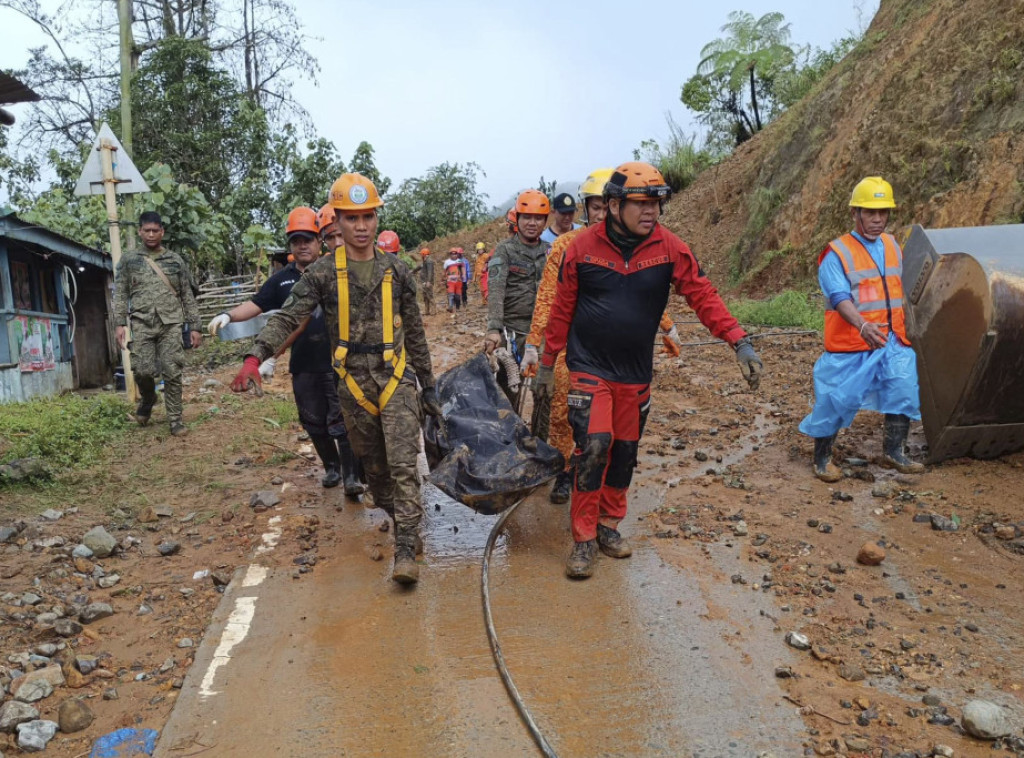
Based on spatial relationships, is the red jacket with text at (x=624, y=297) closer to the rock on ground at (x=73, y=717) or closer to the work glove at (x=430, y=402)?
the work glove at (x=430, y=402)

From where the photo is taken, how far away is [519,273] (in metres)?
6.18

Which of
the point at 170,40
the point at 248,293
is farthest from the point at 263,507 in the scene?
the point at 170,40

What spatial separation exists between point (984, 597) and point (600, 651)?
1.92 meters

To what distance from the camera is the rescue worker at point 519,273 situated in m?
6.03

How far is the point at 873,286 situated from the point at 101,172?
7935 mm

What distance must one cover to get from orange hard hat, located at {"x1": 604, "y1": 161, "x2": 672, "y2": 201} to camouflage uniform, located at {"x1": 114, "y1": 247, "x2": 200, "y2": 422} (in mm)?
5338

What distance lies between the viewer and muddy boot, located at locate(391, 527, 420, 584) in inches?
166

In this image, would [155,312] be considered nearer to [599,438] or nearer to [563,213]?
[563,213]

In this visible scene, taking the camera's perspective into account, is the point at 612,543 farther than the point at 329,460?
No

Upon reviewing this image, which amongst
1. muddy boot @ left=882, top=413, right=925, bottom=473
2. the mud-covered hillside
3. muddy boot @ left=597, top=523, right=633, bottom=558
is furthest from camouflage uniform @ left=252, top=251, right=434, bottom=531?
the mud-covered hillside

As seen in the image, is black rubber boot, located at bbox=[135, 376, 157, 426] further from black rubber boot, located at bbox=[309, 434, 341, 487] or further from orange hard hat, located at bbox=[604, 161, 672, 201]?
orange hard hat, located at bbox=[604, 161, 672, 201]

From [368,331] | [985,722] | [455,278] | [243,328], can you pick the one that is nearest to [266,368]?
[243,328]

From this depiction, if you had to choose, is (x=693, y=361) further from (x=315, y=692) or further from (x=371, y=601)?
(x=315, y=692)

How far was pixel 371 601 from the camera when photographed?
4.21m
